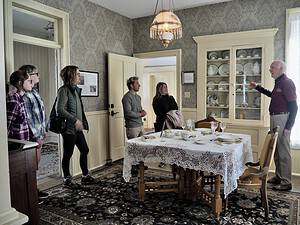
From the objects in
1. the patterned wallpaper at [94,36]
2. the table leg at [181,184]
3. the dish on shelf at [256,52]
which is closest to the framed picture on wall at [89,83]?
the patterned wallpaper at [94,36]

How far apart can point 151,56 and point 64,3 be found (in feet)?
6.62

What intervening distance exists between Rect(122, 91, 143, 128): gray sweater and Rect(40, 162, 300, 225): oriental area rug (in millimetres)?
944

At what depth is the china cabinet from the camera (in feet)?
14.1

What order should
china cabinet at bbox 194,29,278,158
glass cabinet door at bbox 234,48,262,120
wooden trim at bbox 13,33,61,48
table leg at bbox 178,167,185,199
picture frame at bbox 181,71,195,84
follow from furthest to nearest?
picture frame at bbox 181,71,195,84 → glass cabinet door at bbox 234,48,262,120 → china cabinet at bbox 194,29,278,158 → wooden trim at bbox 13,33,61,48 → table leg at bbox 178,167,185,199

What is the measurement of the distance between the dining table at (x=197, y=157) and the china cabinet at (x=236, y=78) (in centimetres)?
147

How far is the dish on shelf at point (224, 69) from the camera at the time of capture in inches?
184

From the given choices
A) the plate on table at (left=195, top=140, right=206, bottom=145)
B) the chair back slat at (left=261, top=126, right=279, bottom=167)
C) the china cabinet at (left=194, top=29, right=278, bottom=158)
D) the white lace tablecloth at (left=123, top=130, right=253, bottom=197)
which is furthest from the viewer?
the china cabinet at (left=194, top=29, right=278, bottom=158)

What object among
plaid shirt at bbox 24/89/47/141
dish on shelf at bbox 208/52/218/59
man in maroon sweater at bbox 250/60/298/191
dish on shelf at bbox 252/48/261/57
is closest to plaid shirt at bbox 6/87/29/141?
plaid shirt at bbox 24/89/47/141

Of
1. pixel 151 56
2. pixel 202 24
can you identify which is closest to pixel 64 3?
pixel 151 56

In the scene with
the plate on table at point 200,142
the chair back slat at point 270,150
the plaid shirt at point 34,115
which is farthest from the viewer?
the plaid shirt at point 34,115

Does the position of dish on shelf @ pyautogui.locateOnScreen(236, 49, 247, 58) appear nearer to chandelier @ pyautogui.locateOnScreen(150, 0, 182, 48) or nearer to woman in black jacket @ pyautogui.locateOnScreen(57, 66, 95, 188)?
chandelier @ pyautogui.locateOnScreen(150, 0, 182, 48)

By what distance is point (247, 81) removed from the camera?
4.52 metres

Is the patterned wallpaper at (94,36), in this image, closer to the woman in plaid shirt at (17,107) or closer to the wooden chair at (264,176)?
the woman in plaid shirt at (17,107)

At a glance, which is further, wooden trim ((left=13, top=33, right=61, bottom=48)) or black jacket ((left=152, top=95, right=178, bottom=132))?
black jacket ((left=152, top=95, right=178, bottom=132))
